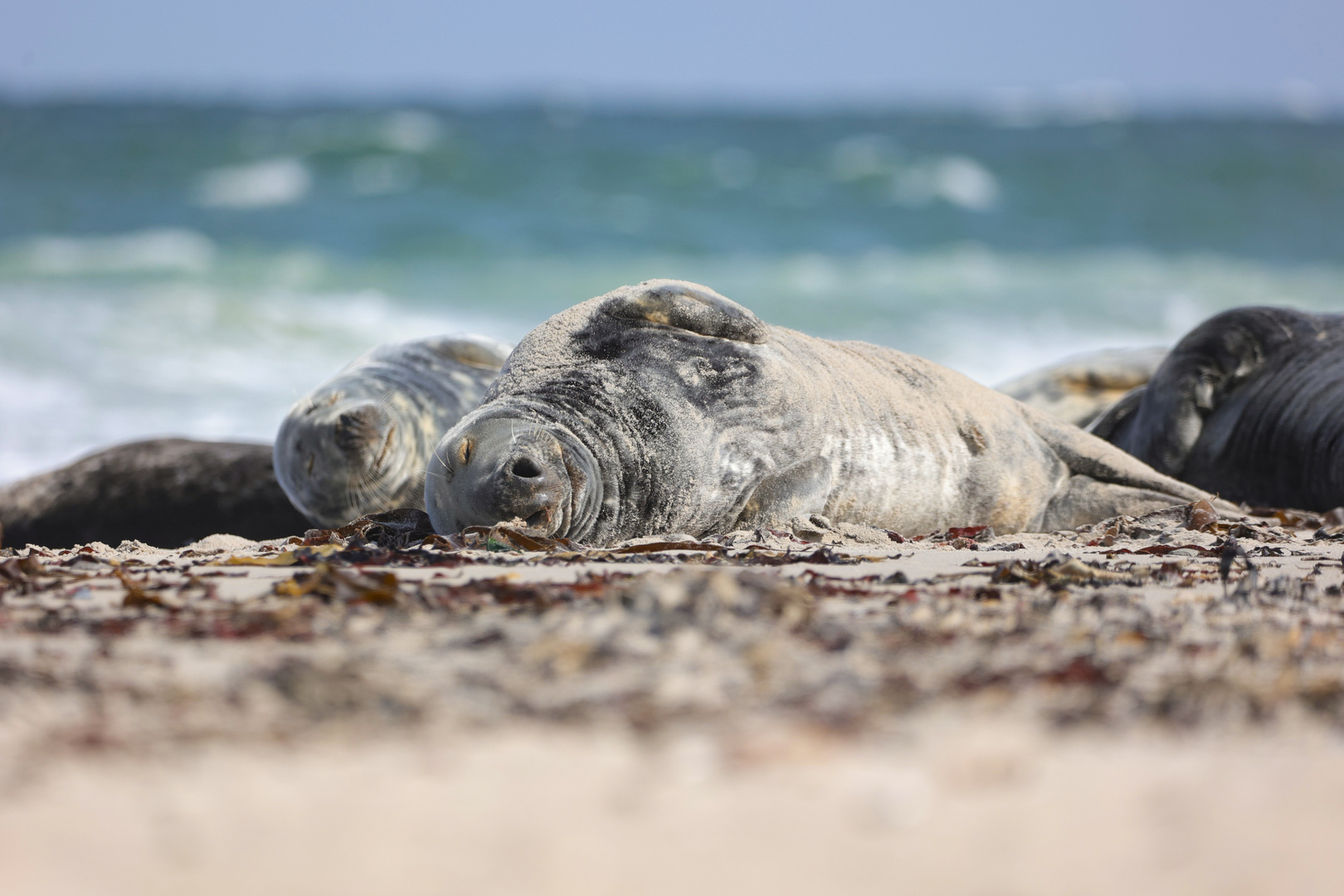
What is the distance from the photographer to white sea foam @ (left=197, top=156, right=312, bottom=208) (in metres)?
21.7

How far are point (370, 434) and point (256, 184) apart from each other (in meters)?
19.2

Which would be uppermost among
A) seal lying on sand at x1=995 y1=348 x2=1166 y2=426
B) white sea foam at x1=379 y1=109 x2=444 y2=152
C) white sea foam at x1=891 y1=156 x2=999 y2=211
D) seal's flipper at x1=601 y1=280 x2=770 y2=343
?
white sea foam at x1=379 y1=109 x2=444 y2=152

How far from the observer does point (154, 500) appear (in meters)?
5.99

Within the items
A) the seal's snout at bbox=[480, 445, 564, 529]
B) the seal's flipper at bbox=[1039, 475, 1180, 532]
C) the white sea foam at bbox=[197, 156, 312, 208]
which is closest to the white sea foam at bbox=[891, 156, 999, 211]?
the white sea foam at bbox=[197, 156, 312, 208]

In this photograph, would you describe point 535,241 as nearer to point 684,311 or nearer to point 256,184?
point 256,184

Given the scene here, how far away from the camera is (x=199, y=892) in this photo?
4.66 feet

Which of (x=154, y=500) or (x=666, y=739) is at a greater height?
(x=154, y=500)

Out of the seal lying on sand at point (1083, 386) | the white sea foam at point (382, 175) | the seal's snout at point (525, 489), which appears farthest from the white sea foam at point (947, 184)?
the seal's snout at point (525, 489)

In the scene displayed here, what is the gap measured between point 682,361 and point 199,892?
2.96 m

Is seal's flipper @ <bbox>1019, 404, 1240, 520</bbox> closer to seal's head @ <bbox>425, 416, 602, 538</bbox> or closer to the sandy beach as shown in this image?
seal's head @ <bbox>425, 416, 602, 538</bbox>

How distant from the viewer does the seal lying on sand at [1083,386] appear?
7.25m

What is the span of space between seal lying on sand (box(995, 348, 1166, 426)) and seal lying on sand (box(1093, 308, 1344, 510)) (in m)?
0.65

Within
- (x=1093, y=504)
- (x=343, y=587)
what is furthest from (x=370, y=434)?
(x=1093, y=504)

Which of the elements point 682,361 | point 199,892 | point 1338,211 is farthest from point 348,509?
point 1338,211
